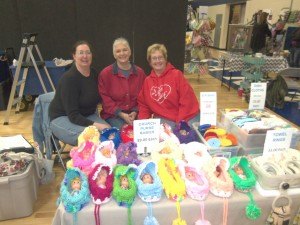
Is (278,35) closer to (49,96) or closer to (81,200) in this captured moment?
(49,96)

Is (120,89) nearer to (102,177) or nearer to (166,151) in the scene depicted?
(166,151)

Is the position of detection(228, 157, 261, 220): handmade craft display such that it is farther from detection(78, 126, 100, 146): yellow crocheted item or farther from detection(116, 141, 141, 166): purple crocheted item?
detection(78, 126, 100, 146): yellow crocheted item

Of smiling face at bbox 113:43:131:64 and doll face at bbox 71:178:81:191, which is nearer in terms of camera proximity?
doll face at bbox 71:178:81:191

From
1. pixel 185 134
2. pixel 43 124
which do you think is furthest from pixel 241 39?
pixel 43 124

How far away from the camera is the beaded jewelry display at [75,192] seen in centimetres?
106

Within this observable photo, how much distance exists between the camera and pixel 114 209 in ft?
3.63

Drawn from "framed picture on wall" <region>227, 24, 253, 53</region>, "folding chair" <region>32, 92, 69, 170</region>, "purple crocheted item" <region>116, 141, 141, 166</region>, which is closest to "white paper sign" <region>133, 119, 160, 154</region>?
"purple crocheted item" <region>116, 141, 141, 166</region>

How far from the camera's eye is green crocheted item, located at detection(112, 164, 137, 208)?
3.54ft

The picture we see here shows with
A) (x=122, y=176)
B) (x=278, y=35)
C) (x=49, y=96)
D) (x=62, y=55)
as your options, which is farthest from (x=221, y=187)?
(x=278, y=35)

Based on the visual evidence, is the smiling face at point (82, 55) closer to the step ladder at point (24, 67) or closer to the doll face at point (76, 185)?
the doll face at point (76, 185)

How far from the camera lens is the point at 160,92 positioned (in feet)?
7.00

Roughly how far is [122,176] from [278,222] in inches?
28.8

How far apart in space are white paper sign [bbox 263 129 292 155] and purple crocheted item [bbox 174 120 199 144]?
43 centimetres

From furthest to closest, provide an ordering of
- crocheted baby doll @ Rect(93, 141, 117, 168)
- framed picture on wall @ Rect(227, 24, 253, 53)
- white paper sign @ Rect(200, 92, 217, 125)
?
framed picture on wall @ Rect(227, 24, 253, 53) < white paper sign @ Rect(200, 92, 217, 125) < crocheted baby doll @ Rect(93, 141, 117, 168)
